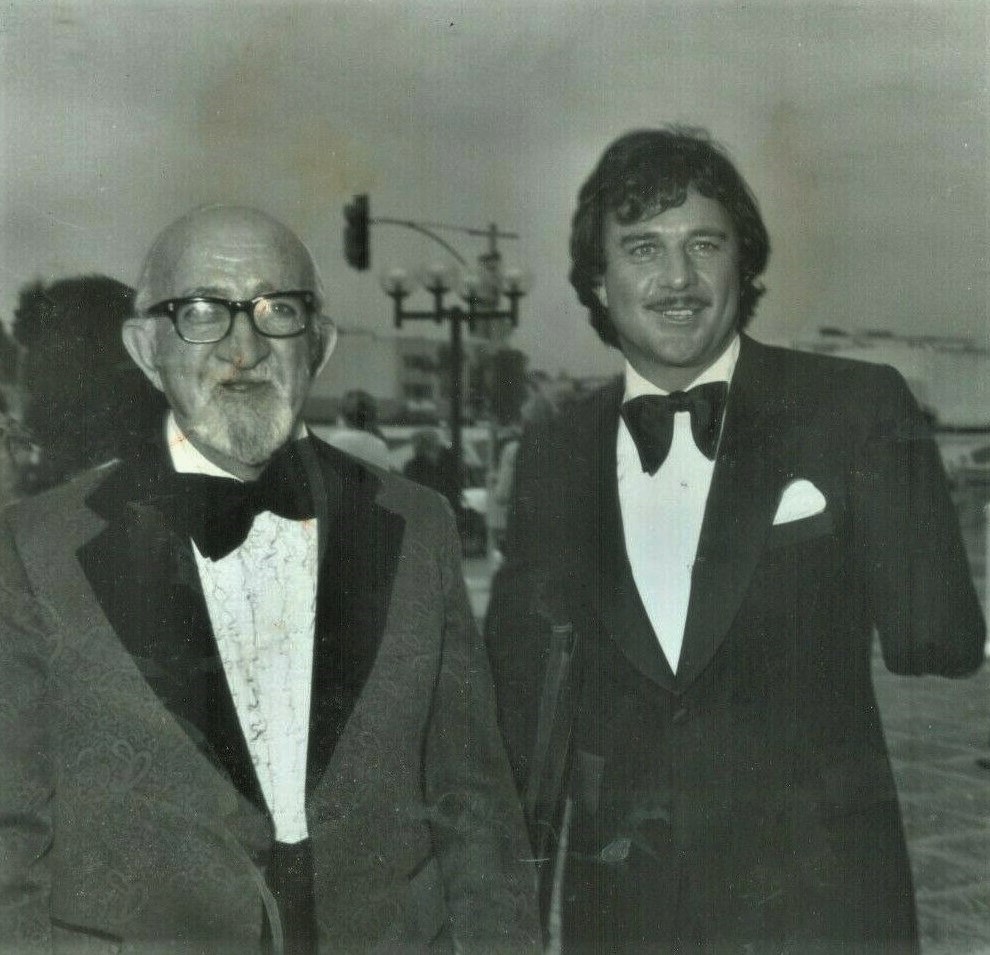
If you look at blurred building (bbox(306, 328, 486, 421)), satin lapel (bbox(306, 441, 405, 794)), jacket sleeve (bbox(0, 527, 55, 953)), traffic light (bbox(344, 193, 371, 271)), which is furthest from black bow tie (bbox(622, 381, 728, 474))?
jacket sleeve (bbox(0, 527, 55, 953))

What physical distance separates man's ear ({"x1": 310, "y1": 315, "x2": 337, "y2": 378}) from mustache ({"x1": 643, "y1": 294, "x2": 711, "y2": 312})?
651mm

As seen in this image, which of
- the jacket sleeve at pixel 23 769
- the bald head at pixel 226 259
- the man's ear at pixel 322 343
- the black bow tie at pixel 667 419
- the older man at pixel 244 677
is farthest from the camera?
the black bow tie at pixel 667 419

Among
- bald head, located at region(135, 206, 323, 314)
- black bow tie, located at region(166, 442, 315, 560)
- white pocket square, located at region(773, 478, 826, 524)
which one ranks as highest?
bald head, located at region(135, 206, 323, 314)

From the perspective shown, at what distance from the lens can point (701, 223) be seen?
2.32 meters

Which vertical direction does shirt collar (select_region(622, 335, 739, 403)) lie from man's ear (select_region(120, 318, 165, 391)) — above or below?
below

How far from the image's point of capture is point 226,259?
207cm

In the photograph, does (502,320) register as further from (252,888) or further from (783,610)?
(252,888)

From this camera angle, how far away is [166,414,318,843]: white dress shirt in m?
2.04

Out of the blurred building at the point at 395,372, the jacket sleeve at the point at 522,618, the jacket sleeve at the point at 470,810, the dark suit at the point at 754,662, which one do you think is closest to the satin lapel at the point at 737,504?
the dark suit at the point at 754,662

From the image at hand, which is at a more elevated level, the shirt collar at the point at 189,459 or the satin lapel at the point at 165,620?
the shirt collar at the point at 189,459

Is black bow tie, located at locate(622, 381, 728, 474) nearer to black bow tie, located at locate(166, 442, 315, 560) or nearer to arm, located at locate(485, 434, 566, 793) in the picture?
arm, located at locate(485, 434, 566, 793)

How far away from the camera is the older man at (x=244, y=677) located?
1.96 metres

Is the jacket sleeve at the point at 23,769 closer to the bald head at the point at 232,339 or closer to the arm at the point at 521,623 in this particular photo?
the bald head at the point at 232,339

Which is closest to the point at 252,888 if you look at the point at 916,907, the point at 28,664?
the point at 28,664
